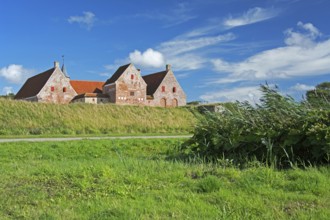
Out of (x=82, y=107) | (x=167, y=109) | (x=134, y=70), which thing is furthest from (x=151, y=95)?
(x=82, y=107)

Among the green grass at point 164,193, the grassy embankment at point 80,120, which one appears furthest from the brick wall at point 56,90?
the green grass at point 164,193

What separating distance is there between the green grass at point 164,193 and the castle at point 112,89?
187ft

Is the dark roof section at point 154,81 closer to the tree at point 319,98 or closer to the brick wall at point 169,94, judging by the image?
the brick wall at point 169,94

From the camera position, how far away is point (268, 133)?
8.83 meters

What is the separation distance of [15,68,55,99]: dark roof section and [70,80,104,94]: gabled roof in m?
7.26

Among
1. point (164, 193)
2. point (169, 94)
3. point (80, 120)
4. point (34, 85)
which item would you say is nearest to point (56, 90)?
point (34, 85)

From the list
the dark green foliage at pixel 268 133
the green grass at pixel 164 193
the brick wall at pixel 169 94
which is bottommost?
the green grass at pixel 164 193

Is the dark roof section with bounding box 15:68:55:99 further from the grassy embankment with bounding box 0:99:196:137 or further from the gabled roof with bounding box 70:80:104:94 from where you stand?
the grassy embankment with bounding box 0:99:196:137

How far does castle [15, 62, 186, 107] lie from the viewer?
218ft

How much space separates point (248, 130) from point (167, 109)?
40103mm

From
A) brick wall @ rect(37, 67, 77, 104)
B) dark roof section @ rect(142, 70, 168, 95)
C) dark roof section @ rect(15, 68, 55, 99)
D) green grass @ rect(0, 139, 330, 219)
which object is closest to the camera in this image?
green grass @ rect(0, 139, 330, 219)

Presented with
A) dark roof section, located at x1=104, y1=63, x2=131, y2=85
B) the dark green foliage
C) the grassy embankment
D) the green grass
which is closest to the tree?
the dark green foliage

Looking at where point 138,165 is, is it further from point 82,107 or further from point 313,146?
point 82,107

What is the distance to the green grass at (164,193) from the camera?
4984 millimetres
